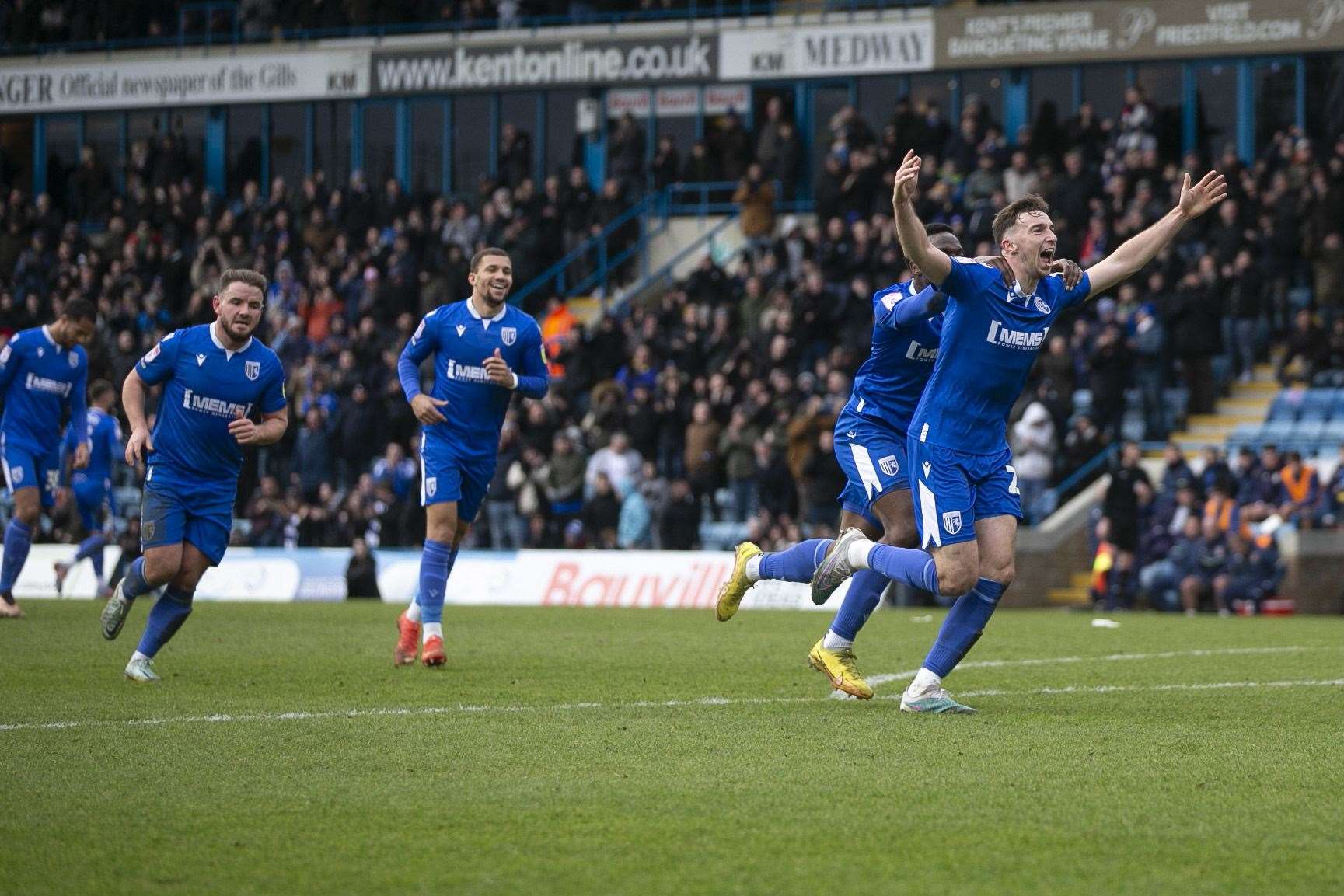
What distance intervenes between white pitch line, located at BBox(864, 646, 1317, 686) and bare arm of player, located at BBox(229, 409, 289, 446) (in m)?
3.52

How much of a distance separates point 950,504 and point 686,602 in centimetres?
1351

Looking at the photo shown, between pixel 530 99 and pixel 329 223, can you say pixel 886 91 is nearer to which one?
pixel 530 99

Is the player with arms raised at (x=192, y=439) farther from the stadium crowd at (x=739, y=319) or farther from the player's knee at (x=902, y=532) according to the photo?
the stadium crowd at (x=739, y=319)

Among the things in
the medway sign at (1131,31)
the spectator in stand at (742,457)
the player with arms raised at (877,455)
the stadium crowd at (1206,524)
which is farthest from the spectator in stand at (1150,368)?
the player with arms raised at (877,455)

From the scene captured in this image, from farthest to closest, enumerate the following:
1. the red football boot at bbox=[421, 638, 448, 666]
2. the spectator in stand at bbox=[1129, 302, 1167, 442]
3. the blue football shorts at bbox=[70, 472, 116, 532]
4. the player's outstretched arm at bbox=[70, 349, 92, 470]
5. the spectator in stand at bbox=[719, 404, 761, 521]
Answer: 1. the spectator in stand at bbox=[719, 404, 761, 521]
2. the spectator in stand at bbox=[1129, 302, 1167, 442]
3. the blue football shorts at bbox=[70, 472, 116, 532]
4. the player's outstretched arm at bbox=[70, 349, 92, 470]
5. the red football boot at bbox=[421, 638, 448, 666]

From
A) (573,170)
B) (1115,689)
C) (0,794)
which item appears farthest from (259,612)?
(573,170)

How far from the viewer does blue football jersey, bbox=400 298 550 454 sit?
38.3 ft

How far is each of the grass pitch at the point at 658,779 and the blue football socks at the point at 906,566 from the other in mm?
630

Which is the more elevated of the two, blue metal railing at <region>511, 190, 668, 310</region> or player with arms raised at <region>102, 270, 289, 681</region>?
blue metal railing at <region>511, 190, 668, 310</region>

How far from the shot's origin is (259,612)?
1842 cm

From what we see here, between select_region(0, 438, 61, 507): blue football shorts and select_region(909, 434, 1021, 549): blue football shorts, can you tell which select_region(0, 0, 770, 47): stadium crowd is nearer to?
select_region(0, 438, 61, 507): blue football shorts

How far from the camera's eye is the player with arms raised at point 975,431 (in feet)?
28.1

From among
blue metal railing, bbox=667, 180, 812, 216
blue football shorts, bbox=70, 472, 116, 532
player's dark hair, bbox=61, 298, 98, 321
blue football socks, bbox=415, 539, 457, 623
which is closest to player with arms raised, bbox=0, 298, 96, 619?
player's dark hair, bbox=61, 298, 98, 321

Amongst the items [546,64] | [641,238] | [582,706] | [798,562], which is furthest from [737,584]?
[546,64]
